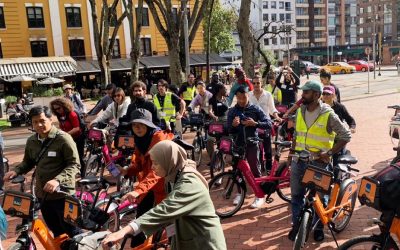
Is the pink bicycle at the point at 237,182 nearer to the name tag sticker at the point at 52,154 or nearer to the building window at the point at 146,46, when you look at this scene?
the name tag sticker at the point at 52,154

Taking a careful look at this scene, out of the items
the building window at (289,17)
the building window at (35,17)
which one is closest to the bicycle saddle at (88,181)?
the building window at (35,17)

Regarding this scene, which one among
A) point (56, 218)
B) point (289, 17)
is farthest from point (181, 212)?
point (289, 17)

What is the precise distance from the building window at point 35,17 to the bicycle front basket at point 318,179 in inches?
1359

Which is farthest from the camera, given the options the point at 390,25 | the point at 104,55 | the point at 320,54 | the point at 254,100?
the point at 390,25

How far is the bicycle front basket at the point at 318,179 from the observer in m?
4.20

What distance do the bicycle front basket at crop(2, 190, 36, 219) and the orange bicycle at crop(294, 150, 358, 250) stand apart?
2.63m

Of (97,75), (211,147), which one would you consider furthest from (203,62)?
(211,147)

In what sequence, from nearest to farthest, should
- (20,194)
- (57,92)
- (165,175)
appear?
(165,175)
(20,194)
(57,92)

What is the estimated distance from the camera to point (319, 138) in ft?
15.7

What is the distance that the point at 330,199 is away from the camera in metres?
4.91

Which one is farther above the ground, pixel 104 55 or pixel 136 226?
pixel 104 55

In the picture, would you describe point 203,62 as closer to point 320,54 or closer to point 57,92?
point 57,92

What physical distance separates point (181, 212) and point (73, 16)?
119ft

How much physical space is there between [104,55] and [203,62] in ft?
62.8
